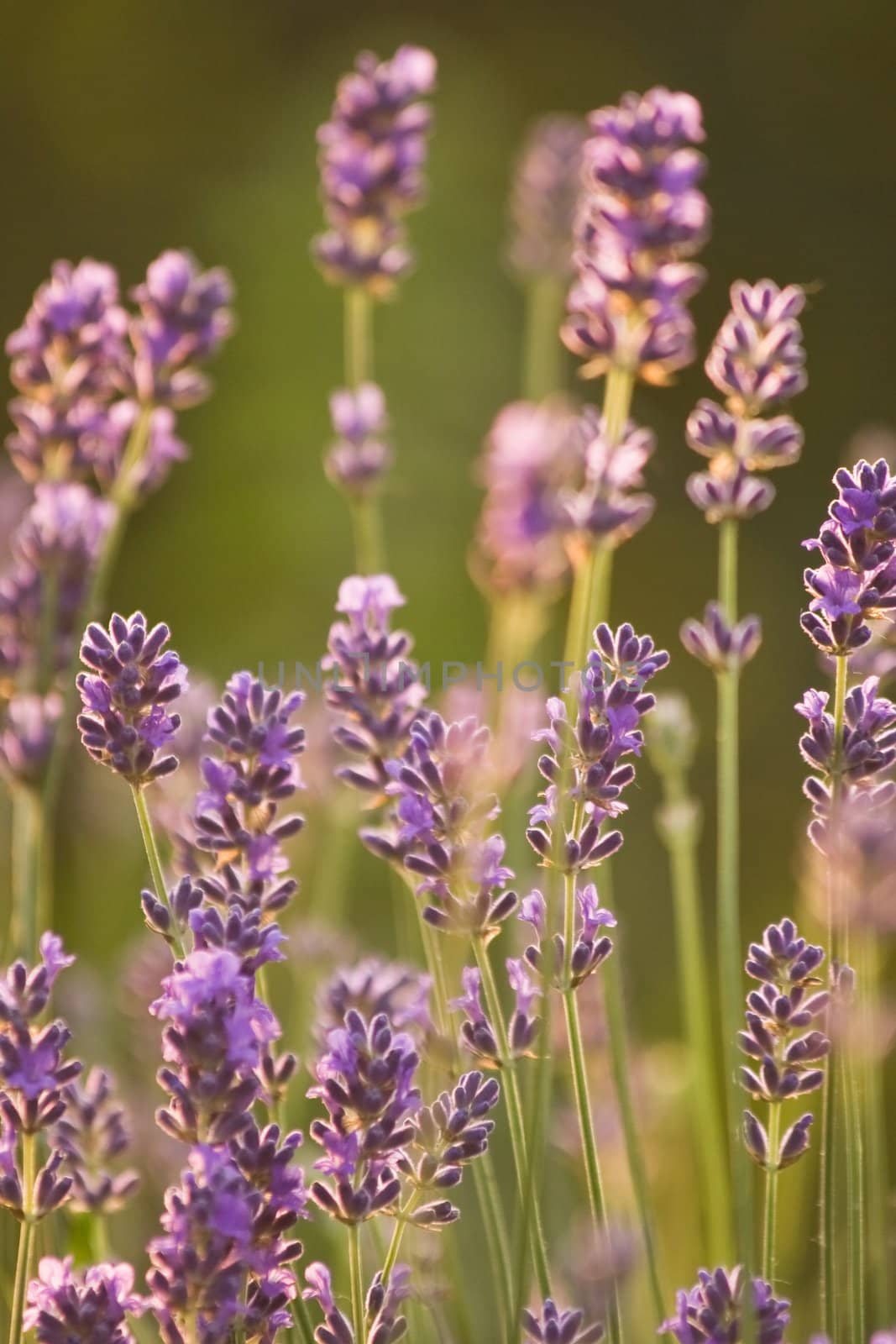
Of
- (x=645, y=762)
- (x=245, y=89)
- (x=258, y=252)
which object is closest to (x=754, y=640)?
(x=645, y=762)

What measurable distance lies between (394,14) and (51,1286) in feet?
15.1

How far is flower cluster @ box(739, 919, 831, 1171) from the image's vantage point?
0.91 metres

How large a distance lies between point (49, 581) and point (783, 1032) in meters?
0.74

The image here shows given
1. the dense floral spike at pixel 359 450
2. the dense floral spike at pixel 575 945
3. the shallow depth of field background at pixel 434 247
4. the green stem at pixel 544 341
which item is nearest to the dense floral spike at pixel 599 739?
the dense floral spike at pixel 575 945

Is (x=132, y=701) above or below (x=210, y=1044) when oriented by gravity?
above

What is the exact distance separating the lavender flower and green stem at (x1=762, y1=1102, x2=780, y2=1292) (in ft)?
0.73

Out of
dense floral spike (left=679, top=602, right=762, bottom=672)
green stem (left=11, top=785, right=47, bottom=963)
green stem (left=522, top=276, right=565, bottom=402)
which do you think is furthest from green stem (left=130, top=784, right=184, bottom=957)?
green stem (left=522, top=276, right=565, bottom=402)

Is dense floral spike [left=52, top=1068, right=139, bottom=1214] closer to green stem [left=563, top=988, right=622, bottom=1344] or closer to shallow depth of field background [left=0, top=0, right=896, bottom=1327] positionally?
green stem [left=563, top=988, right=622, bottom=1344]

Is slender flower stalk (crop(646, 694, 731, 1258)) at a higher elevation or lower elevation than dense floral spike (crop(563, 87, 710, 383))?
lower

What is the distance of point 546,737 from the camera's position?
2.97ft

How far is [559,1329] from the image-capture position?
32.9 inches

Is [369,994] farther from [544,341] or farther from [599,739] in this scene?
[544,341]

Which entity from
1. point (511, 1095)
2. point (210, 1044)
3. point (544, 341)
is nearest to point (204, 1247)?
point (210, 1044)

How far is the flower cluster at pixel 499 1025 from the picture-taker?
3.00 ft
